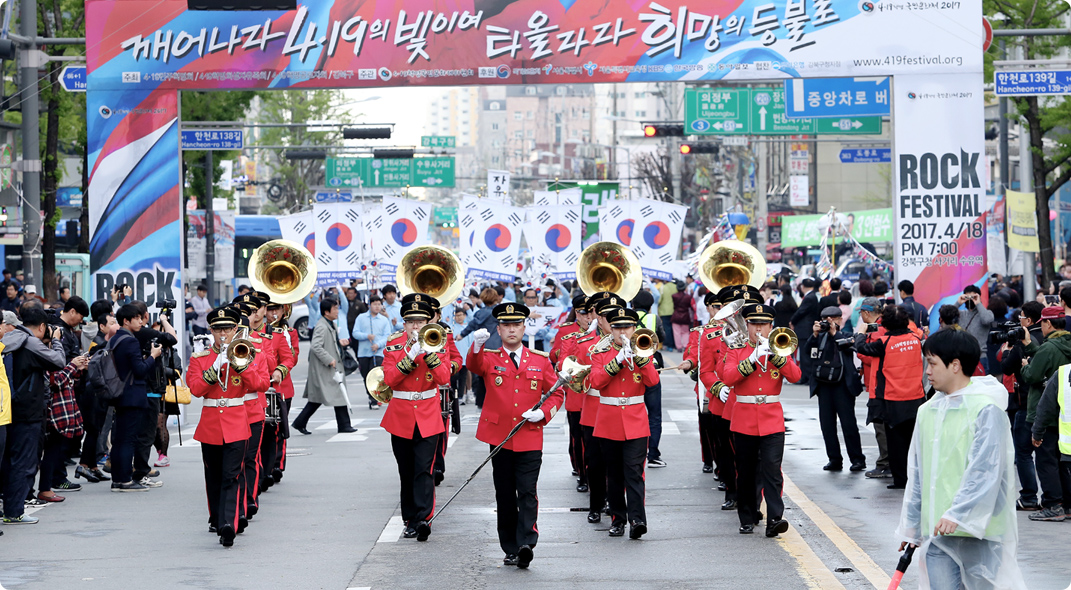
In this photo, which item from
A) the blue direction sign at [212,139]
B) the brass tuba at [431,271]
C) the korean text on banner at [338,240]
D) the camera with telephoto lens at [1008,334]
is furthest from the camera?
the korean text on banner at [338,240]

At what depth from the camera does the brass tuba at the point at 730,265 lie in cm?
1358

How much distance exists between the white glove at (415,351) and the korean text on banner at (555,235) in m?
16.9

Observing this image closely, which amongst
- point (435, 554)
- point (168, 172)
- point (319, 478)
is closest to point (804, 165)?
point (168, 172)

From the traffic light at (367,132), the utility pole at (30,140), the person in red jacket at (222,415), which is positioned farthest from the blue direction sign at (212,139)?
the person in red jacket at (222,415)

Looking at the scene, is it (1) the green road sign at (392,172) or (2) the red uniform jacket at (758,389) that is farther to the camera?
(1) the green road sign at (392,172)

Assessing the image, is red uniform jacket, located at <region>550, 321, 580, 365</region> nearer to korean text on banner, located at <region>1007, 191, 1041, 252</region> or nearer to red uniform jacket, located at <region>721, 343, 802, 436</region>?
red uniform jacket, located at <region>721, 343, 802, 436</region>

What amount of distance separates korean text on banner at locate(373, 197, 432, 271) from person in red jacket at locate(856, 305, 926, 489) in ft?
47.2

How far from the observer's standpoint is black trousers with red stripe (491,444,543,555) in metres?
8.80

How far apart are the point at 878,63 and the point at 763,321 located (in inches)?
318

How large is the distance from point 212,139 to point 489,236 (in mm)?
5465

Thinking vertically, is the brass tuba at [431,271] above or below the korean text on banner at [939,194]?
below

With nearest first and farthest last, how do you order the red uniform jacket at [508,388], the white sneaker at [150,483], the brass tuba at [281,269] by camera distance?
1. the red uniform jacket at [508,388]
2. the white sneaker at [150,483]
3. the brass tuba at [281,269]

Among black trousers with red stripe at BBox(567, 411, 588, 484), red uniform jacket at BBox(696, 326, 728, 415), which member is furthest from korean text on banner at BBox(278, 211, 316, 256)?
red uniform jacket at BBox(696, 326, 728, 415)

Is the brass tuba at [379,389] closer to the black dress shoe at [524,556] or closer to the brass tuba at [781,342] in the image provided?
the black dress shoe at [524,556]
